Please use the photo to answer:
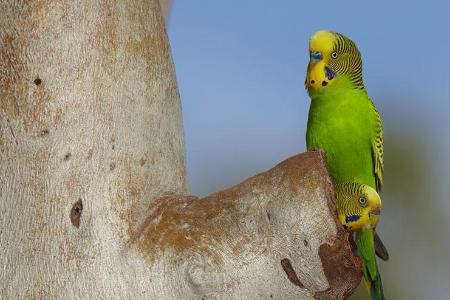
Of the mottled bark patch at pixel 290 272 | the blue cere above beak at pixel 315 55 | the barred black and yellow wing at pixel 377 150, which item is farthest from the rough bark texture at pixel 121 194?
the barred black and yellow wing at pixel 377 150

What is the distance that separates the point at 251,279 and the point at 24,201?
1.74 feet

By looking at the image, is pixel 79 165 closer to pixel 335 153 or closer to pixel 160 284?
pixel 160 284

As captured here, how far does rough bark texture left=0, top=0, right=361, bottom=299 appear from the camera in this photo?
151 cm

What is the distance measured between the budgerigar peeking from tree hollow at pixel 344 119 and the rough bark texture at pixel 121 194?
1.49 ft

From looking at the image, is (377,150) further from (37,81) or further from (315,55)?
(37,81)

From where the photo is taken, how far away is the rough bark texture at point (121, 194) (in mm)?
1511

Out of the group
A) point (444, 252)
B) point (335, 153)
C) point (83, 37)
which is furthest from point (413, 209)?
point (83, 37)

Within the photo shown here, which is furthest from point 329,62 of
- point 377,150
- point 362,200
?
point 362,200

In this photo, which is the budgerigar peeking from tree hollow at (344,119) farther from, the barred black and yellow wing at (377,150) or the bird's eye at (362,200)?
the bird's eye at (362,200)

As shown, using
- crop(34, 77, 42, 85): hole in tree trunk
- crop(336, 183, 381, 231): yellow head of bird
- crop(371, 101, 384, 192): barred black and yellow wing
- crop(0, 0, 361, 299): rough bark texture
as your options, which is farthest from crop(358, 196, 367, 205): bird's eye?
crop(34, 77, 42, 85): hole in tree trunk

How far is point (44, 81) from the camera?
173 cm

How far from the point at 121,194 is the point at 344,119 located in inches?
29.1

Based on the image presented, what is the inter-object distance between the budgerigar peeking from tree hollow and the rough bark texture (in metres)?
0.45

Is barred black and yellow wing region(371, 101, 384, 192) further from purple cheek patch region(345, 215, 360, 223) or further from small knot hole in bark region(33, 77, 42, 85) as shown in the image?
small knot hole in bark region(33, 77, 42, 85)
